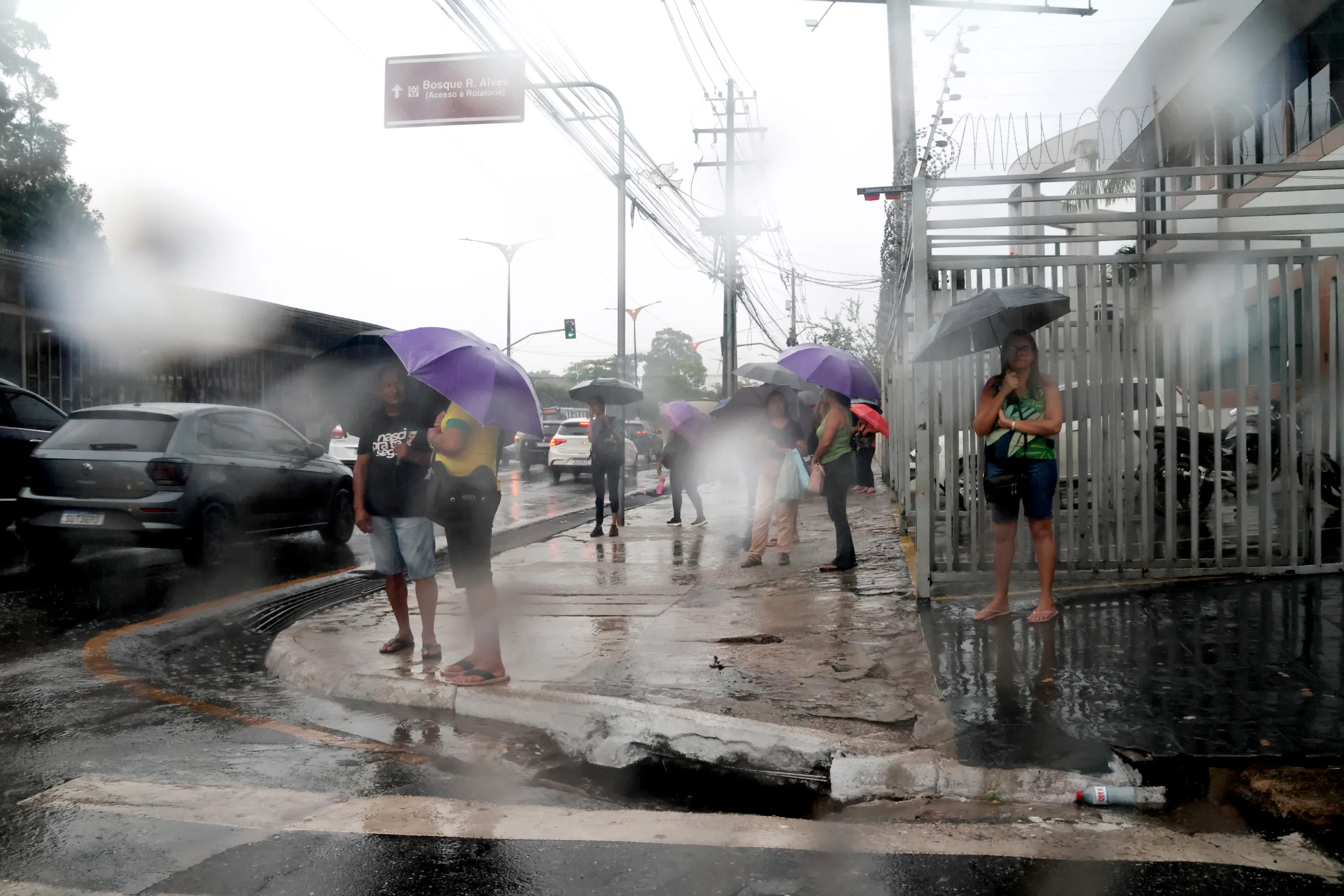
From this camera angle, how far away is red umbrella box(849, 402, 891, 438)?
14.2m

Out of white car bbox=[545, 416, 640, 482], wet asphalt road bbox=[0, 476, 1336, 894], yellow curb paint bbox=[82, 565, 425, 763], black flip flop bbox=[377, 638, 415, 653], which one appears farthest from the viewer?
white car bbox=[545, 416, 640, 482]

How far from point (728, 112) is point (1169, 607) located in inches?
1066

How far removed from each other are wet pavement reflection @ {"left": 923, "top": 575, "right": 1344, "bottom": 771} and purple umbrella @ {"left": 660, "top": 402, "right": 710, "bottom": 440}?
655cm

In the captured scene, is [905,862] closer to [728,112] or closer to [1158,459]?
[1158,459]

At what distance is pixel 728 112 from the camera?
31172mm

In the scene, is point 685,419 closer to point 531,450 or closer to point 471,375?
point 471,375

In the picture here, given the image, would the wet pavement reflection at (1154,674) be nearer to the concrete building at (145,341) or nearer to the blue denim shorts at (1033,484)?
the blue denim shorts at (1033,484)

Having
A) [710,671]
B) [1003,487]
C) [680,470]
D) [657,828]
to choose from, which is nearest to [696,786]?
[657,828]

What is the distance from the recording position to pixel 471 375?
16.7ft

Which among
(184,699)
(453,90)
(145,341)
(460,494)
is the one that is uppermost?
(453,90)

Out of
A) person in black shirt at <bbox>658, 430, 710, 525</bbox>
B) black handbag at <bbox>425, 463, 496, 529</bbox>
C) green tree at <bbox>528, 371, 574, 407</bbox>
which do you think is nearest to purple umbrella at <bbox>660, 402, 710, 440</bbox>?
person in black shirt at <bbox>658, 430, 710, 525</bbox>

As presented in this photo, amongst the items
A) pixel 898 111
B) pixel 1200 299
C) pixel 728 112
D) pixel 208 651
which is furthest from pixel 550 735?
pixel 728 112

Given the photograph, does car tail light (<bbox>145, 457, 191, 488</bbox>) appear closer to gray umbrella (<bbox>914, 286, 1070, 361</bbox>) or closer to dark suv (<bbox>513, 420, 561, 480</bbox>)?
gray umbrella (<bbox>914, 286, 1070, 361</bbox>)

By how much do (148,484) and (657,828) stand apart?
269 inches
